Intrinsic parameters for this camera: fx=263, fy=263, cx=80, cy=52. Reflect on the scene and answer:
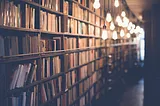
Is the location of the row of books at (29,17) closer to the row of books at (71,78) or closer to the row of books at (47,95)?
the row of books at (47,95)

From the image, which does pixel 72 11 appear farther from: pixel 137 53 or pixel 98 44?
pixel 137 53

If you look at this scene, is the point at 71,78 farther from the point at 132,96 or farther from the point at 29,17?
the point at 132,96

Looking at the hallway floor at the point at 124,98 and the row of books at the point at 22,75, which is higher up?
the row of books at the point at 22,75

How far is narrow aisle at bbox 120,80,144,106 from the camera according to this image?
6.29 m

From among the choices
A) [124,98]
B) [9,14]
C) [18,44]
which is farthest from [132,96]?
[9,14]

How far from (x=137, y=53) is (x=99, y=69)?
7.51m

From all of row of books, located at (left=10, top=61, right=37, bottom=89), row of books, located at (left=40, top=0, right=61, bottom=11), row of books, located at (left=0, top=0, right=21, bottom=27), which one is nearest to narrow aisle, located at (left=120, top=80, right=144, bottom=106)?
row of books, located at (left=40, top=0, right=61, bottom=11)

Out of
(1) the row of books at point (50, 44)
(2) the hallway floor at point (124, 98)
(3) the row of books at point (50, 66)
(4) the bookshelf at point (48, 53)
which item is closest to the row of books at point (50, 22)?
(4) the bookshelf at point (48, 53)

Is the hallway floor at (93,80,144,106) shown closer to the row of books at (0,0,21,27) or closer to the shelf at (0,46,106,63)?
the shelf at (0,46,106,63)

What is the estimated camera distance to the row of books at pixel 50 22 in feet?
9.30

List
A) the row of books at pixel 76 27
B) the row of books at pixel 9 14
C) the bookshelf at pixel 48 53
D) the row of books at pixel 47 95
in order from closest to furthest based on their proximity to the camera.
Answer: the row of books at pixel 9 14 → the bookshelf at pixel 48 53 → the row of books at pixel 47 95 → the row of books at pixel 76 27

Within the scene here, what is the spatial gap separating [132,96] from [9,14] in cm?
566

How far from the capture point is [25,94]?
240 cm

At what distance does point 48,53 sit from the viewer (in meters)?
3.01
